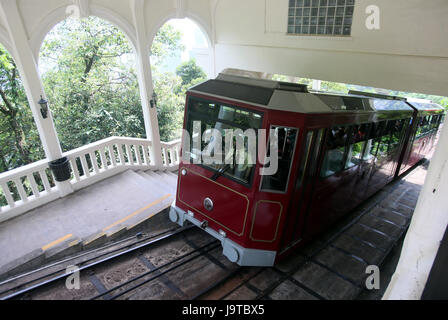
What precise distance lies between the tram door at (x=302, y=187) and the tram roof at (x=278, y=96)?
415 mm

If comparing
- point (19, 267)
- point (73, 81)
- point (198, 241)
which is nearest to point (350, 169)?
point (198, 241)

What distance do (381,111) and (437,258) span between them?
497 centimetres

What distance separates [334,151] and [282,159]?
3.98 feet

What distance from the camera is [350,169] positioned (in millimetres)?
5391

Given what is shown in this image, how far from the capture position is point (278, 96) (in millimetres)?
3896

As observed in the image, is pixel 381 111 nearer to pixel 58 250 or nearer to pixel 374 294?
pixel 374 294

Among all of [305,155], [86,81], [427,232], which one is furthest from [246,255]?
[86,81]

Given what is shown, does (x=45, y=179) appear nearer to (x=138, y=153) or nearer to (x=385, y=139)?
(x=138, y=153)

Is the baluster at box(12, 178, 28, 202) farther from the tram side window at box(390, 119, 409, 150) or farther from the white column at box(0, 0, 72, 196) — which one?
the tram side window at box(390, 119, 409, 150)

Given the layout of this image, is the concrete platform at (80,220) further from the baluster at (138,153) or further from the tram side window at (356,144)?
the tram side window at (356,144)

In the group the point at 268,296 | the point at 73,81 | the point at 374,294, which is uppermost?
the point at 73,81

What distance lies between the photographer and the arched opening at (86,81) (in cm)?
1223

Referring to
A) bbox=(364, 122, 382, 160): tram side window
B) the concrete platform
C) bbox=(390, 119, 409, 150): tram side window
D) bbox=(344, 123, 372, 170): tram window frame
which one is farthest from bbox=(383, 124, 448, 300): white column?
bbox=(390, 119, 409, 150): tram side window
